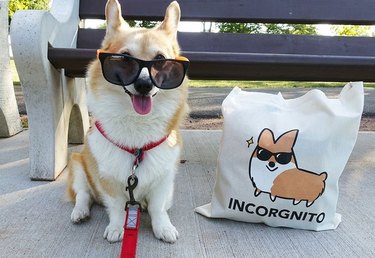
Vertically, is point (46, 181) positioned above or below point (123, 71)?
below

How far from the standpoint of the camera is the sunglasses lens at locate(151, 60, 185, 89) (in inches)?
60.9

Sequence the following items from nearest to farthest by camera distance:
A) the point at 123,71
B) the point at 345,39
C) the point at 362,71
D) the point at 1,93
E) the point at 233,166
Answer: the point at 123,71
the point at 233,166
the point at 362,71
the point at 345,39
the point at 1,93

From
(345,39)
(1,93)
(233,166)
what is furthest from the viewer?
(1,93)

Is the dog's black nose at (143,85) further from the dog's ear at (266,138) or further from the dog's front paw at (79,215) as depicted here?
the dog's front paw at (79,215)

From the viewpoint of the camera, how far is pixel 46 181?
2.40 metres

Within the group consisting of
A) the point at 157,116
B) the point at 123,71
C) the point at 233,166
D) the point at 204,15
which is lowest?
the point at 233,166

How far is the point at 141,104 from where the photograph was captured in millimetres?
1584

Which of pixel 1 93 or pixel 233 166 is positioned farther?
pixel 1 93

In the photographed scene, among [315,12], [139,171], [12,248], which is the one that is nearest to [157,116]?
[139,171]

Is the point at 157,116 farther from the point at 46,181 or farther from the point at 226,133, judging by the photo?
the point at 46,181

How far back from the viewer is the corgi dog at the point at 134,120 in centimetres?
156

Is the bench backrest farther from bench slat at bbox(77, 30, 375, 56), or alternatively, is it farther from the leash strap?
the leash strap

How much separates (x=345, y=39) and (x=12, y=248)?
2.86m

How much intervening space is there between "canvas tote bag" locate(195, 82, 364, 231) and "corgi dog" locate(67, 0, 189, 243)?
31 centimetres
